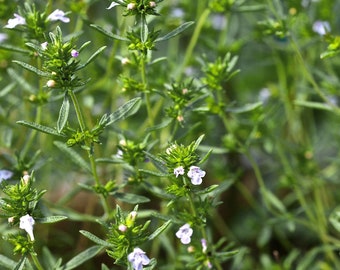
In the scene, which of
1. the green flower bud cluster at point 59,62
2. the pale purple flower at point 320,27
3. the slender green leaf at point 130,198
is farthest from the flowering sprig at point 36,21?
the pale purple flower at point 320,27

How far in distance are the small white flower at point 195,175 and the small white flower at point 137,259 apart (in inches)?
9.1

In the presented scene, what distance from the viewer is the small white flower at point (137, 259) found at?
1526mm

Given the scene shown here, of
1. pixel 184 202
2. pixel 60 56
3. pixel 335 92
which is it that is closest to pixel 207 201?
pixel 184 202

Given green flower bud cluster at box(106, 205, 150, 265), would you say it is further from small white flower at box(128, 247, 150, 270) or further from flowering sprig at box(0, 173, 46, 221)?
flowering sprig at box(0, 173, 46, 221)

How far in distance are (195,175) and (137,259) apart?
0.27 m

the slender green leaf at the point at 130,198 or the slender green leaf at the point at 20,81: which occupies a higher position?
the slender green leaf at the point at 20,81

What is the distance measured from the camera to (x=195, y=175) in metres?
1.56

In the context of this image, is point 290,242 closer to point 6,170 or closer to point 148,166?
point 148,166

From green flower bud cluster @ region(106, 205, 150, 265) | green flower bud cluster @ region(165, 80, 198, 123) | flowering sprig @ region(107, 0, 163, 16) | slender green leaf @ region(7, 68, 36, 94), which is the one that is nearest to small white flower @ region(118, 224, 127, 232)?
green flower bud cluster @ region(106, 205, 150, 265)

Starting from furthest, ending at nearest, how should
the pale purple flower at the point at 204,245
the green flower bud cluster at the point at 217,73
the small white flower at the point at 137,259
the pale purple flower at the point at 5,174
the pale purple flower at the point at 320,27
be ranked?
the pale purple flower at the point at 320,27 → the green flower bud cluster at the point at 217,73 → the pale purple flower at the point at 5,174 → the pale purple flower at the point at 204,245 → the small white flower at the point at 137,259

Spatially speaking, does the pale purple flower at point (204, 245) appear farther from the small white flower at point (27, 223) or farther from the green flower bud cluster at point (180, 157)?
the small white flower at point (27, 223)

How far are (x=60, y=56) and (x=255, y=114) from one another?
3.13ft

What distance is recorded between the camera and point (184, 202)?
2.04 metres

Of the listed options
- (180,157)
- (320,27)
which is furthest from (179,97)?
(320,27)
